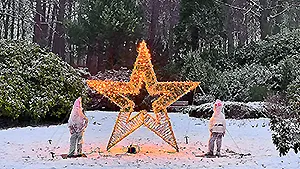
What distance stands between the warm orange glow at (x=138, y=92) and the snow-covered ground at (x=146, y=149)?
0.45m

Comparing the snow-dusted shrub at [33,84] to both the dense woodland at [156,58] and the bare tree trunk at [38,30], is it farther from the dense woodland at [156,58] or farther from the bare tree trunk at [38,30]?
the bare tree trunk at [38,30]

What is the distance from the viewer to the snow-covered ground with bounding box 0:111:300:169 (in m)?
7.81

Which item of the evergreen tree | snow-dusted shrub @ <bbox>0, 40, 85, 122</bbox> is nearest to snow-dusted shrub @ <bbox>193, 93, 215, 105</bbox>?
the evergreen tree

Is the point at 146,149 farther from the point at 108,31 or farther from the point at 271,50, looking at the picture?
the point at 108,31

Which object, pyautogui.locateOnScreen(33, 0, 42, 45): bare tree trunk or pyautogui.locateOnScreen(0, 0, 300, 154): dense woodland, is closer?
pyautogui.locateOnScreen(0, 0, 300, 154): dense woodland

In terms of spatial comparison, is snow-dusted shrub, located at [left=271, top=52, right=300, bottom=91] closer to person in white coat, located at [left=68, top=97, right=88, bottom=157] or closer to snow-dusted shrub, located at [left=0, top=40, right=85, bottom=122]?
snow-dusted shrub, located at [left=0, top=40, right=85, bottom=122]

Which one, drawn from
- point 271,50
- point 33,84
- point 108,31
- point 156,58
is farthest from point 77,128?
point 156,58

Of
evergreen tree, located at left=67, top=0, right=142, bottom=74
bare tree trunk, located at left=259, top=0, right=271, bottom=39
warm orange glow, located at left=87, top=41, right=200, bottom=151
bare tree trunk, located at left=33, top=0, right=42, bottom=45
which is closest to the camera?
warm orange glow, located at left=87, top=41, right=200, bottom=151

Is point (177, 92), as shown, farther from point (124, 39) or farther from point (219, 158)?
point (124, 39)

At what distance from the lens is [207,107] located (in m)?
15.4

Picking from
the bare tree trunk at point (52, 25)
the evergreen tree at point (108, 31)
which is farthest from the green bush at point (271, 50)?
the bare tree trunk at point (52, 25)

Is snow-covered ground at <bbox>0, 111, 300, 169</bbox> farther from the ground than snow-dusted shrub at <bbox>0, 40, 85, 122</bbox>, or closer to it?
closer to it

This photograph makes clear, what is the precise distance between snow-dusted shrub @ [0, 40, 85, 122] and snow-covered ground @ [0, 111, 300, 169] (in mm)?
709

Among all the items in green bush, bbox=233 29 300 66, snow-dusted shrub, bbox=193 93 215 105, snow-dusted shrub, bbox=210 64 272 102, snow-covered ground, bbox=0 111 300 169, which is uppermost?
green bush, bbox=233 29 300 66
